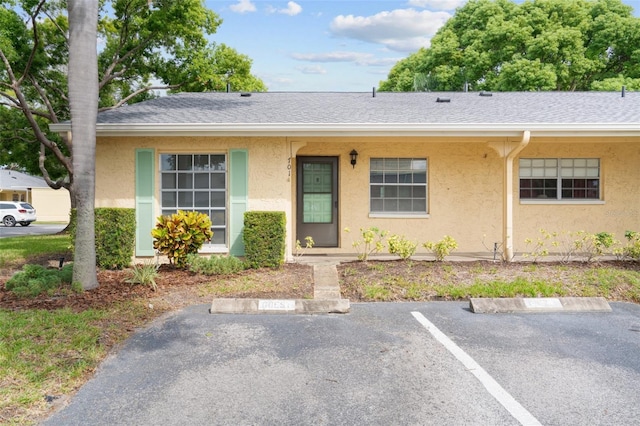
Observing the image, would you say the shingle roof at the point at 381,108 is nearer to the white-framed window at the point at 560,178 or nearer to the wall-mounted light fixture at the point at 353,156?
the wall-mounted light fixture at the point at 353,156

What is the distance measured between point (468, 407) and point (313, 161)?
25.7 feet

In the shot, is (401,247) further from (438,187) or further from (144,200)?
(144,200)

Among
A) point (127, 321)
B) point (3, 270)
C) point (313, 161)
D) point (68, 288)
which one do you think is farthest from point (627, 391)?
point (3, 270)

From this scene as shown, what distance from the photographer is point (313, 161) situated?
10.6 m

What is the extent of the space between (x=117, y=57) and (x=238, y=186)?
37.5ft

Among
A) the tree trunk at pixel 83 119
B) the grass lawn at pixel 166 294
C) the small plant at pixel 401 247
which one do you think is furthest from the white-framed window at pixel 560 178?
the tree trunk at pixel 83 119

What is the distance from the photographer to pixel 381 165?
10625 millimetres

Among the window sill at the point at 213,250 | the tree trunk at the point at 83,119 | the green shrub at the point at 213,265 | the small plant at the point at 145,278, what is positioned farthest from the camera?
the window sill at the point at 213,250

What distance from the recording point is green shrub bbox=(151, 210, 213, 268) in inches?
320

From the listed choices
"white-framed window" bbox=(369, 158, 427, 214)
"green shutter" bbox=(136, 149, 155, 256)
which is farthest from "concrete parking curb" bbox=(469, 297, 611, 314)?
"green shutter" bbox=(136, 149, 155, 256)

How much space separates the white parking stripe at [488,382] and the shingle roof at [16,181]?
127 ft

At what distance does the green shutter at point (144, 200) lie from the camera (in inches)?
359

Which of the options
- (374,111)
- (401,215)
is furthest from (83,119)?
(401,215)

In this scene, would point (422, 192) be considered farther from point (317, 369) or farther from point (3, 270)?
point (3, 270)
